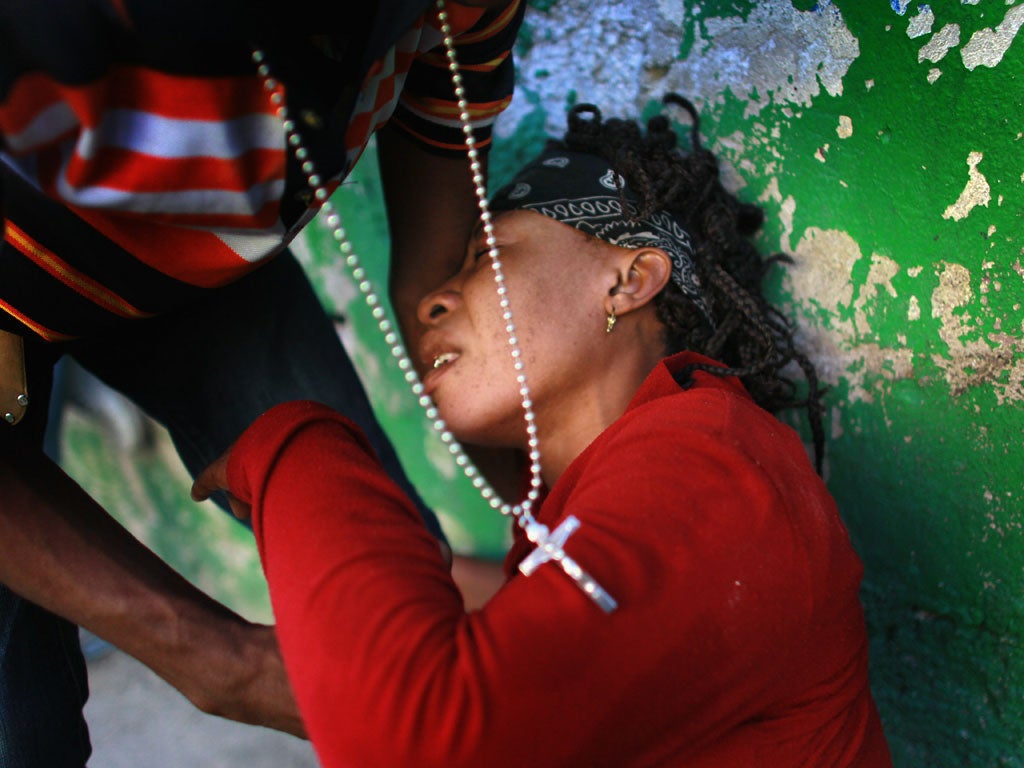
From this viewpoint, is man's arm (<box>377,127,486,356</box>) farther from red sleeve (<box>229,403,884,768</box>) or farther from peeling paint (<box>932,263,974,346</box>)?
peeling paint (<box>932,263,974,346</box>)

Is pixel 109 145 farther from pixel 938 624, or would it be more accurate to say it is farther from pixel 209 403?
pixel 938 624

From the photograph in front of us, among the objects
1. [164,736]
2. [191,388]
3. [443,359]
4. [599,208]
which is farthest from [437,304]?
[164,736]

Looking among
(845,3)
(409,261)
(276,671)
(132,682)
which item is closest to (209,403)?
(409,261)

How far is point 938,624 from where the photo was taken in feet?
5.76

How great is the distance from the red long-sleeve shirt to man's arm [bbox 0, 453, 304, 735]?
0.63 ft

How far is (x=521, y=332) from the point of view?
1.64m

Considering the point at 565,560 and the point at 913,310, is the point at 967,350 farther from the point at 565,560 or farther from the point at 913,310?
the point at 565,560

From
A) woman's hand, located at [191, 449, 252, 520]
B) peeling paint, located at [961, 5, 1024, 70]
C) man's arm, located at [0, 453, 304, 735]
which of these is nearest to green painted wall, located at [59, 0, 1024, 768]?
peeling paint, located at [961, 5, 1024, 70]

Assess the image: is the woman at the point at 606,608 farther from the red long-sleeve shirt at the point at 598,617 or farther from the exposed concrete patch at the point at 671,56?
the exposed concrete patch at the point at 671,56

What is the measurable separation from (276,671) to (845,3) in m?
1.56

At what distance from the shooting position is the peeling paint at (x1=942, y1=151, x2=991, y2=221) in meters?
1.52

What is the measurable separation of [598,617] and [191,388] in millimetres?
1092

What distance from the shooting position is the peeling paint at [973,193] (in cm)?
152

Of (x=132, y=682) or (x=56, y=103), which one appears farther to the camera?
(x=132, y=682)
